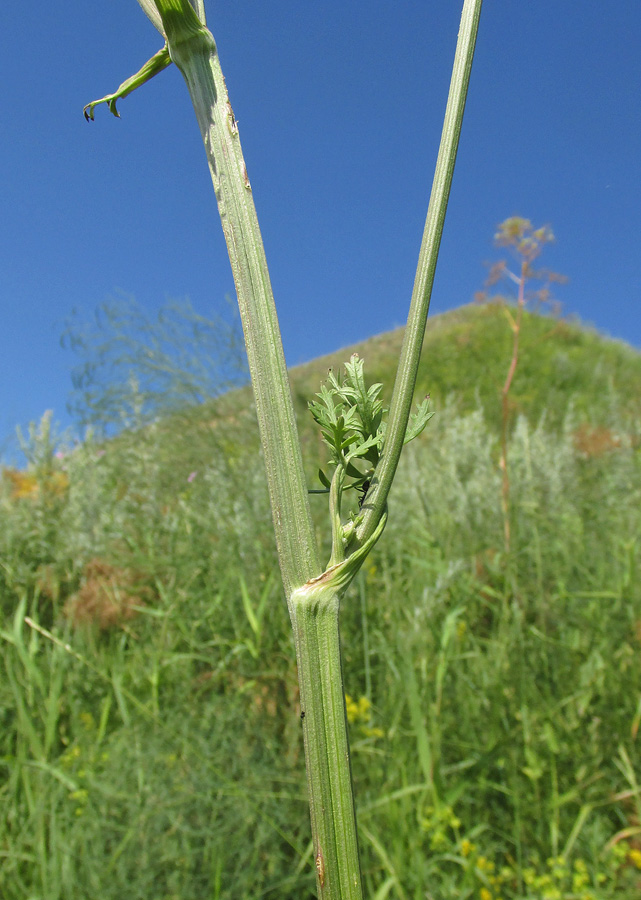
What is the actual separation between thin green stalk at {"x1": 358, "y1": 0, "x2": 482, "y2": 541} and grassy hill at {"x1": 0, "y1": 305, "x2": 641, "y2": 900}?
141 cm

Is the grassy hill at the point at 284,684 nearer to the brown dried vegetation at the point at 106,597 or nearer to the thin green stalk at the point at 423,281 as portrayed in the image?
the brown dried vegetation at the point at 106,597

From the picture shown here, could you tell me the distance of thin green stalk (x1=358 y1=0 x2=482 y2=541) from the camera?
1.50ft

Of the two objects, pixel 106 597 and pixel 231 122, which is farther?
pixel 106 597

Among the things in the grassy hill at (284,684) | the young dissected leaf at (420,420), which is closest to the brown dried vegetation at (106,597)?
the grassy hill at (284,684)

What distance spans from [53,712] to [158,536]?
118 cm

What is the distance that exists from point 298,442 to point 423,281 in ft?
0.48

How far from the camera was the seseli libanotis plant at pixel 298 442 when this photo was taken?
1.43 ft

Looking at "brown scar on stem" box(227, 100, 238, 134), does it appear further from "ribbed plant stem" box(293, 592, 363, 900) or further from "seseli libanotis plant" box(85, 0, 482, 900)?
"ribbed plant stem" box(293, 592, 363, 900)

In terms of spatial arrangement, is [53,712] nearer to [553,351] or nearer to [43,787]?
[43,787]

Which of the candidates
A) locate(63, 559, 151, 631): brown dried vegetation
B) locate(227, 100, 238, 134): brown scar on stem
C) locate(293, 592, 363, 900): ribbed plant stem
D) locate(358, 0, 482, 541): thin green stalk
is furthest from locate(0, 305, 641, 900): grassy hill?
locate(227, 100, 238, 134): brown scar on stem

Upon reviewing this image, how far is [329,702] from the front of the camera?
43cm

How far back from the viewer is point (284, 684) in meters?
2.29

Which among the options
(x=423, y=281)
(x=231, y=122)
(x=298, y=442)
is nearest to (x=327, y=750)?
(x=298, y=442)

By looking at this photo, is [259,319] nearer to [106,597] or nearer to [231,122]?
[231,122]
